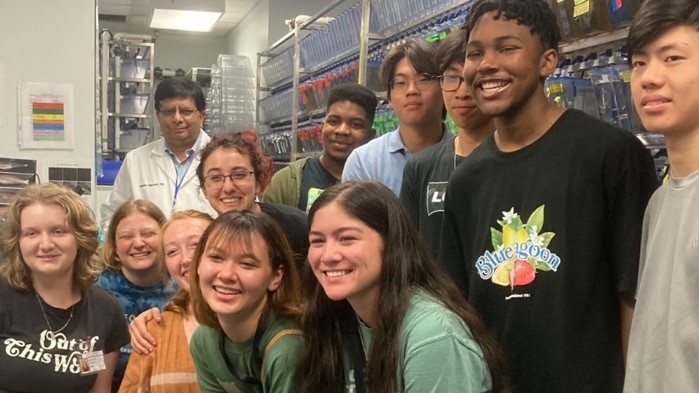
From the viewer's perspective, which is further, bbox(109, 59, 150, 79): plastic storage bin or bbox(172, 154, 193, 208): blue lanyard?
bbox(109, 59, 150, 79): plastic storage bin

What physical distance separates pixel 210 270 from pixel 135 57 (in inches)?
248

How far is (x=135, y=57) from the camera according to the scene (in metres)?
7.72

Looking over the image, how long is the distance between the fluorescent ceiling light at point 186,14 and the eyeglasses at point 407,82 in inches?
243

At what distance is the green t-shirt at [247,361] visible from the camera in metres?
1.95

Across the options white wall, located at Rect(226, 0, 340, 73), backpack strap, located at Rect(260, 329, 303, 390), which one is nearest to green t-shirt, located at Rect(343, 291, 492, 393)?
backpack strap, located at Rect(260, 329, 303, 390)

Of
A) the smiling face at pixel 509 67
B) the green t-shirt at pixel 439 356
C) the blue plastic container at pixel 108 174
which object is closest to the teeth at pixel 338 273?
the green t-shirt at pixel 439 356

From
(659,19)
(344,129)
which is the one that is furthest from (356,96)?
(659,19)

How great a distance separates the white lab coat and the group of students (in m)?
1.17

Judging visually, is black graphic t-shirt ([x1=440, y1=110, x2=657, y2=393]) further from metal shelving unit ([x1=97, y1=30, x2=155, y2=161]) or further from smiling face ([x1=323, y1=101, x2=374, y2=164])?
metal shelving unit ([x1=97, y1=30, x2=155, y2=161])

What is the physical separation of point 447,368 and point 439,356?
3 centimetres

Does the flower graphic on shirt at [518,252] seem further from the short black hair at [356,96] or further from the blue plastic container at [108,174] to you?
the blue plastic container at [108,174]

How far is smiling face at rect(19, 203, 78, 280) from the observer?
2488 millimetres

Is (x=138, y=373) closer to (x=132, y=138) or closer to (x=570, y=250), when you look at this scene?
(x=570, y=250)

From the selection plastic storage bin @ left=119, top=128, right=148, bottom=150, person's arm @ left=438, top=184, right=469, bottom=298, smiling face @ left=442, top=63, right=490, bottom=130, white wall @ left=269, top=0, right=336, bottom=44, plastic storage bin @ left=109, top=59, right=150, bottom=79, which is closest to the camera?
person's arm @ left=438, top=184, right=469, bottom=298
